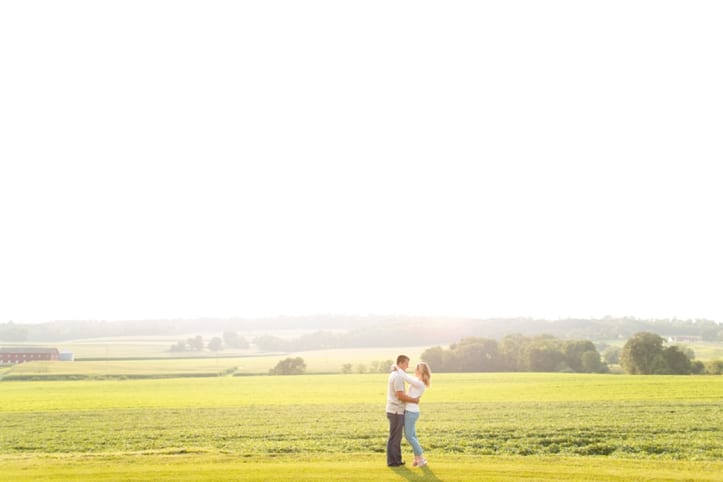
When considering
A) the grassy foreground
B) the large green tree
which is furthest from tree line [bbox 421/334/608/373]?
the grassy foreground

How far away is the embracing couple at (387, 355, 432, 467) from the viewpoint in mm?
16750

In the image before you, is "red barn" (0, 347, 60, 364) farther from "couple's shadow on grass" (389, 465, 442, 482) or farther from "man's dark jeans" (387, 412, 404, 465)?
"couple's shadow on grass" (389, 465, 442, 482)

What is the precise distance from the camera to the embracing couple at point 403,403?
1675cm

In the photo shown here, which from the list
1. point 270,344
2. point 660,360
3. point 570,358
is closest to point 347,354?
point 270,344

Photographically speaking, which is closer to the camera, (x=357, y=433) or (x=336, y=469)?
(x=336, y=469)

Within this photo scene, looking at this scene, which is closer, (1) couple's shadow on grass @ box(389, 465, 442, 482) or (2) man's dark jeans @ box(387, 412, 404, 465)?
(1) couple's shadow on grass @ box(389, 465, 442, 482)

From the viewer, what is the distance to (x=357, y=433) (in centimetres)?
2778

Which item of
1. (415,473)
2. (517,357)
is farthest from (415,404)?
(517,357)

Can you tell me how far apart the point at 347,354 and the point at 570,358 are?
34.3m

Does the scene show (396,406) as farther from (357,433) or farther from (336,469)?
(357,433)

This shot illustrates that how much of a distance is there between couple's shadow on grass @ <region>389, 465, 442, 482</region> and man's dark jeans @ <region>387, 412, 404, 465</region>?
0.84 ft

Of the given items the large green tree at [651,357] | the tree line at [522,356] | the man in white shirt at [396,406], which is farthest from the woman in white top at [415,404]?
the large green tree at [651,357]

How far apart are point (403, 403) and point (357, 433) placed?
11605mm

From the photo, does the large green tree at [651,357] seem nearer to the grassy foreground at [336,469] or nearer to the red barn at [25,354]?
the grassy foreground at [336,469]
